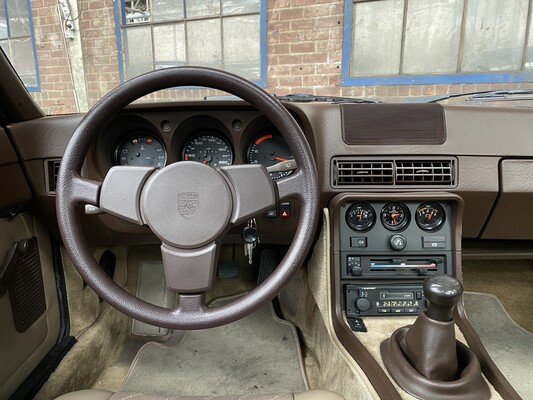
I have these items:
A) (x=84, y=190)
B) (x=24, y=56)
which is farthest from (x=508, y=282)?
(x=24, y=56)

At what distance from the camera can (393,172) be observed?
1161 millimetres

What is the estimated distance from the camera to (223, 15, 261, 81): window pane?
3340mm

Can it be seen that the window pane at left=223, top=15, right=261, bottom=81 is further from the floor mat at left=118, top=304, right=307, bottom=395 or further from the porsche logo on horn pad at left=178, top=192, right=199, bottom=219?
the porsche logo on horn pad at left=178, top=192, right=199, bottom=219

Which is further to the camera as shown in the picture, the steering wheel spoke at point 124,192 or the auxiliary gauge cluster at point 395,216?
the auxiliary gauge cluster at point 395,216

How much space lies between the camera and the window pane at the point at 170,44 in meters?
3.53

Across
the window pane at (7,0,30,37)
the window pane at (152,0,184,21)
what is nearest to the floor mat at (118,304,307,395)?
the window pane at (152,0,184,21)

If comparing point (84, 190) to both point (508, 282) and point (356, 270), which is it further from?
point (508, 282)

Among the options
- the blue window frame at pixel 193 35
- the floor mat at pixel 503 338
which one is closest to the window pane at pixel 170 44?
the blue window frame at pixel 193 35

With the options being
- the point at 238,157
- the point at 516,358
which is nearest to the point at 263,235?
the point at 238,157

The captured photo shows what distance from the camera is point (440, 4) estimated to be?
302cm

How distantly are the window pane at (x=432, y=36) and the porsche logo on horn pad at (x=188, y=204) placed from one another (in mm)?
2893

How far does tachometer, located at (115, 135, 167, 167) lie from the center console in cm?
61

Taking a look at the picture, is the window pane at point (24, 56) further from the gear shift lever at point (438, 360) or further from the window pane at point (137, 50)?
the gear shift lever at point (438, 360)

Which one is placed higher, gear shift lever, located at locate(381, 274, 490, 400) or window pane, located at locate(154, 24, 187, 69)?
window pane, located at locate(154, 24, 187, 69)
